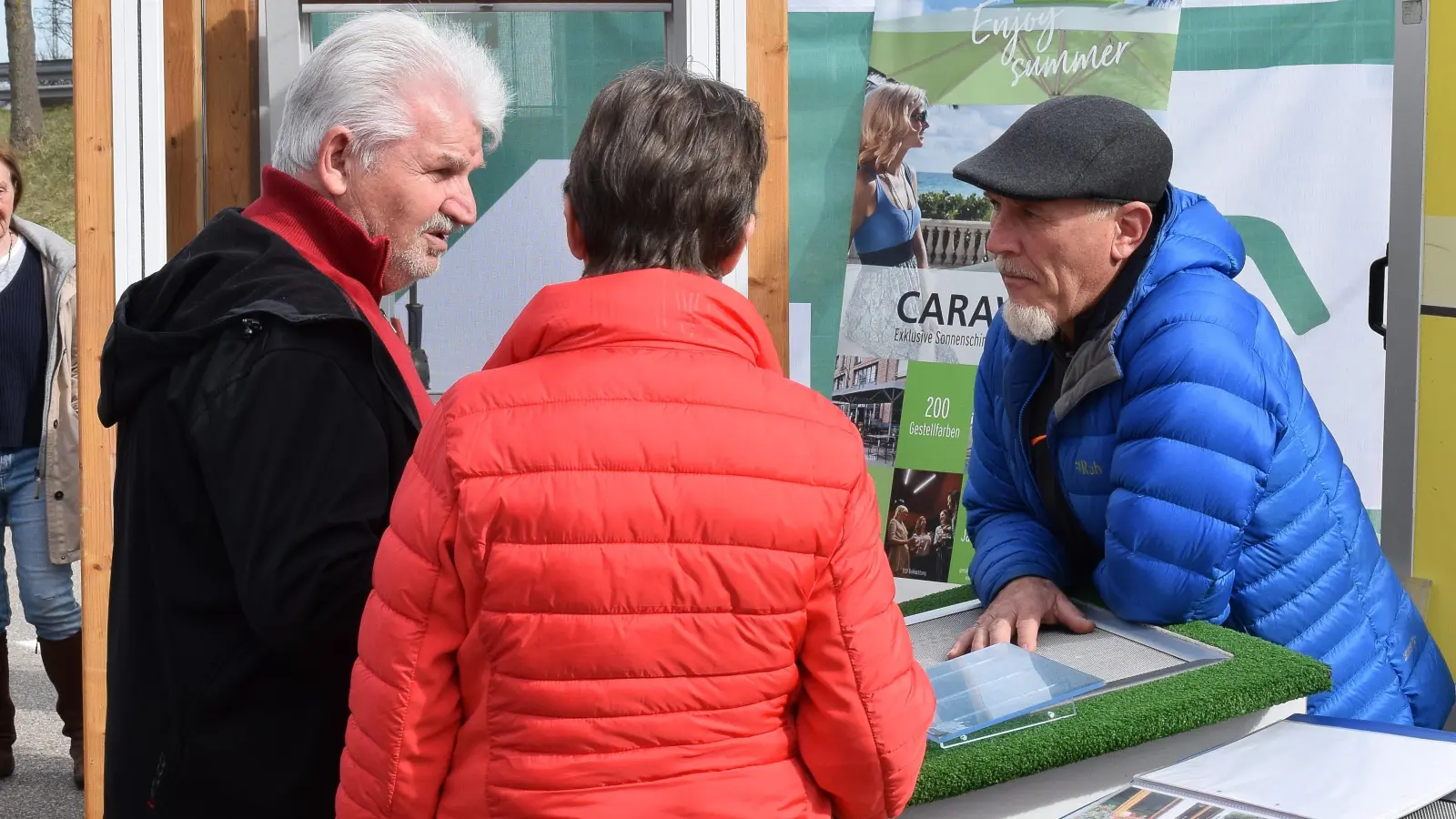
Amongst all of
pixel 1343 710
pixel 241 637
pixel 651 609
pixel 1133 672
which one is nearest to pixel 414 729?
pixel 651 609

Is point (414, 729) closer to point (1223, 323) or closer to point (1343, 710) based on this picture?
point (1223, 323)

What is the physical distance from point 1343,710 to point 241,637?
1.56 meters

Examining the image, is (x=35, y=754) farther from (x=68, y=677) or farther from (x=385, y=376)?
(x=385, y=376)

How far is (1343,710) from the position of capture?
6.56 ft

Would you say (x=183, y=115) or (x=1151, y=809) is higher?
(x=183, y=115)

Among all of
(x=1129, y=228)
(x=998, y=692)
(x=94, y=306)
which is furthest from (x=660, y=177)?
(x=94, y=306)

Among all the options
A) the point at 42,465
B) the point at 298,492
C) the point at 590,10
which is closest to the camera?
the point at 298,492

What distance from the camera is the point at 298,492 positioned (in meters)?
1.39

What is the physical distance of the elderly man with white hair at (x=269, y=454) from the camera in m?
1.40

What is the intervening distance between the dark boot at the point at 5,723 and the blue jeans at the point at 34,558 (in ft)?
0.45

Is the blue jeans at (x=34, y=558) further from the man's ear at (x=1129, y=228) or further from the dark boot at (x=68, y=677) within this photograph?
the man's ear at (x=1129, y=228)

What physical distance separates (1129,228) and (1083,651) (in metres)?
0.64

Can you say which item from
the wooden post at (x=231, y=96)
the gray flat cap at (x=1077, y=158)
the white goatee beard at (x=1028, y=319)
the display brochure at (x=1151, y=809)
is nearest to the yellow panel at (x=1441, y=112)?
the gray flat cap at (x=1077, y=158)

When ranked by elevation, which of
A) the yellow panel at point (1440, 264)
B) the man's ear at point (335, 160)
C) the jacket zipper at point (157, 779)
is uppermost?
the man's ear at point (335, 160)
